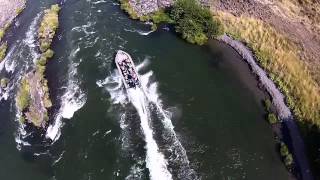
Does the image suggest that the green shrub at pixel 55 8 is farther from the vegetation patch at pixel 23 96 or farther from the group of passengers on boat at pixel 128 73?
the group of passengers on boat at pixel 128 73

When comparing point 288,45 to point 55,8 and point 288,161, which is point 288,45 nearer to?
point 288,161

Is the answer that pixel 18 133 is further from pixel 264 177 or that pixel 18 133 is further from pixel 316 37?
pixel 316 37

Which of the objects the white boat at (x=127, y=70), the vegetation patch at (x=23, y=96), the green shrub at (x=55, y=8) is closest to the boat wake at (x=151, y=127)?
the white boat at (x=127, y=70)

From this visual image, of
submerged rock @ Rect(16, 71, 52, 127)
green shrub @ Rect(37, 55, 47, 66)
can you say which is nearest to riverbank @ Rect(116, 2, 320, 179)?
green shrub @ Rect(37, 55, 47, 66)

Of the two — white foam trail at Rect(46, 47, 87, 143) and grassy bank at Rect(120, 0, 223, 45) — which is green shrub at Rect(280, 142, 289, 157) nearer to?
grassy bank at Rect(120, 0, 223, 45)

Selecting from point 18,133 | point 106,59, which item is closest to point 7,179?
point 18,133
